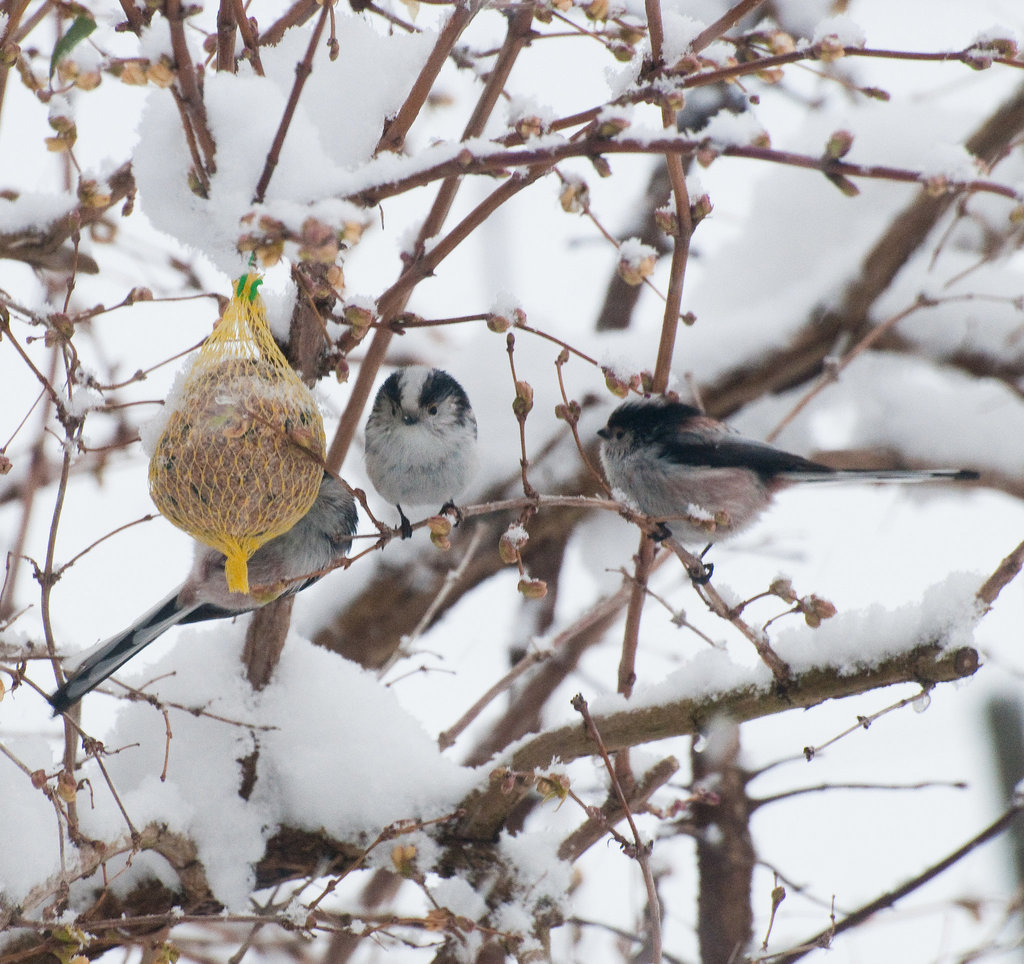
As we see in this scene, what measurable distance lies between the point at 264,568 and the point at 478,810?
1.03 m

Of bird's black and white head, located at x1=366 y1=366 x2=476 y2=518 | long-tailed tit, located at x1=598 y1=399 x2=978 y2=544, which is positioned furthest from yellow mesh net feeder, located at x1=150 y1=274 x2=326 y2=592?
long-tailed tit, located at x1=598 y1=399 x2=978 y2=544

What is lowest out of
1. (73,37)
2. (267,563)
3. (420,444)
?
(267,563)

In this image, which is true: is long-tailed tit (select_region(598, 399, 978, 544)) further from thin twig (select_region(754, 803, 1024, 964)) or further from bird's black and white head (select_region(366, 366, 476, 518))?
thin twig (select_region(754, 803, 1024, 964))

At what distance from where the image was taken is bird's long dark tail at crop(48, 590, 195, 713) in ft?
7.82

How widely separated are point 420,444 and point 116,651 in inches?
42.2

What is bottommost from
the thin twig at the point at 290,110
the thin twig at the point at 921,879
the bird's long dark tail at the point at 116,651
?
the thin twig at the point at 921,879

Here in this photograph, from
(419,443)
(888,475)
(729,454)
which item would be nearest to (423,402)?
(419,443)

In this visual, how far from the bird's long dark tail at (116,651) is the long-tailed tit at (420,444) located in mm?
736

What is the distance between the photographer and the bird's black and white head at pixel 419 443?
3.23 meters

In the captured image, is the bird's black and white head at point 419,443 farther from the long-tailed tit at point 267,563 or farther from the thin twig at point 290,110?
the thin twig at point 290,110

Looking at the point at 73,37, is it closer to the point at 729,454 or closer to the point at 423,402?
the point at 423,402

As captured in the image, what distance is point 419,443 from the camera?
10.6 feet

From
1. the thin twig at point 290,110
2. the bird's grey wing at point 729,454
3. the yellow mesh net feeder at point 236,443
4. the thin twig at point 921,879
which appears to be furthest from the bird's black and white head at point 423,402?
the thin twig at point 921,879

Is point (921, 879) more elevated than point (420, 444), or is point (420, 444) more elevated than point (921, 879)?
point (420, 444)
